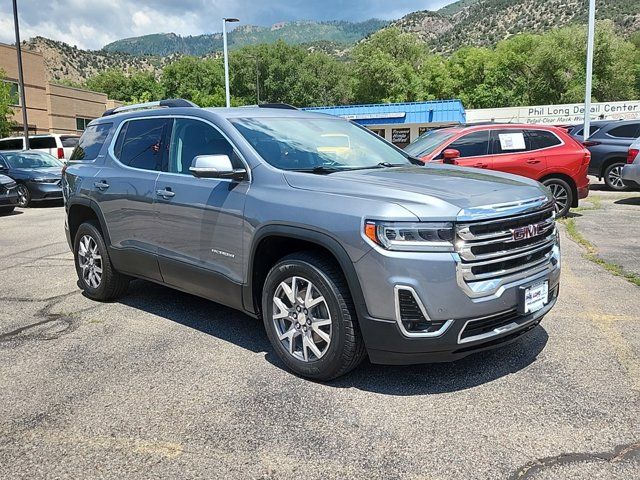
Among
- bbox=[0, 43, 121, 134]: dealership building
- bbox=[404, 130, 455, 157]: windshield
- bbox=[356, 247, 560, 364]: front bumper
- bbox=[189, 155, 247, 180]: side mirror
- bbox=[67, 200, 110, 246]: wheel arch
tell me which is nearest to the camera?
bbox=[356, 247, 560, 364]: front bumper

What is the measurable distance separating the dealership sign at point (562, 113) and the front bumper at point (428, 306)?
109ft

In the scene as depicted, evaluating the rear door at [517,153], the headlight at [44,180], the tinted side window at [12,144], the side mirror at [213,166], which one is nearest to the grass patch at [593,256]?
the rear door at [517,153]

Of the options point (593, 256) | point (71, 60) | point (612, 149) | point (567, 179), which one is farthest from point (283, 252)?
point (71, 60)

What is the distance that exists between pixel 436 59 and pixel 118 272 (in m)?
67.0

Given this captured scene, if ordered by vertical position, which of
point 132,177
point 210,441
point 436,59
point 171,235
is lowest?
point 210,441

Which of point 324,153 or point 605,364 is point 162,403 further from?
point 605,364

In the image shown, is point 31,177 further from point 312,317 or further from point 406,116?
point 406,116

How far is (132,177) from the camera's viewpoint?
510 centimetres

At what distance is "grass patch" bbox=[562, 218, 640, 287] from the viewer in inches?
249

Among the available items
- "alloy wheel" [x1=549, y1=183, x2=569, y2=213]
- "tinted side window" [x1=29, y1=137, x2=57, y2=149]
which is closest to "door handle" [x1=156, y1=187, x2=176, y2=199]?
"alloy wheel" [x1=549, y1=183, x2=569, y2=213]

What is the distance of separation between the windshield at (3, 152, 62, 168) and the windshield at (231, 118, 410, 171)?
13412 millimetres

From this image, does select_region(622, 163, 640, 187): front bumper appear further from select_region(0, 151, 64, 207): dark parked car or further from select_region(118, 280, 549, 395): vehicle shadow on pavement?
select_region(0, 151, 64, 207): dark parked car

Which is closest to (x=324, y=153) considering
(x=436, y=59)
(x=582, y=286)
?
(x=582, y=286)

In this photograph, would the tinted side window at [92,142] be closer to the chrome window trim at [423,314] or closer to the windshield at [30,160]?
the chrome window trim at [423,314]
